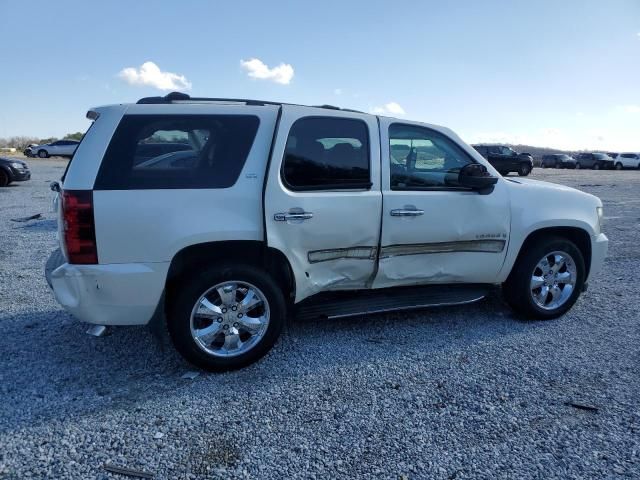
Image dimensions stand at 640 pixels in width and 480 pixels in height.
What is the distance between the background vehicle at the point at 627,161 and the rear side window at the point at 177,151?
50.4m

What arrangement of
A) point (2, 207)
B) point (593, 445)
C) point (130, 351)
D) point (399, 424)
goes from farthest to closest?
point (2, 207)
point (130, 351)
point (399, 424)
point (593, 445)

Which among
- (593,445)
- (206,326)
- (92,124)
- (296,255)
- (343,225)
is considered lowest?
(593,445)

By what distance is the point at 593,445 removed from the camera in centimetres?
256

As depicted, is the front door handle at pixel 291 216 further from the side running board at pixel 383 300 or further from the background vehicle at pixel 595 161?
the background vehicle at pixel 595 161

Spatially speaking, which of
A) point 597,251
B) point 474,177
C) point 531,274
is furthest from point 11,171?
point 597,251

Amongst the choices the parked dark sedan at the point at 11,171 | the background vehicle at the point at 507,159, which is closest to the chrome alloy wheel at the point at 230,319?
the parked dark sedan at the point at 11,171

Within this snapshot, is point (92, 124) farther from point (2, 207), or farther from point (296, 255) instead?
point (2, 207)

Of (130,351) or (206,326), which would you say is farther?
(130,351)

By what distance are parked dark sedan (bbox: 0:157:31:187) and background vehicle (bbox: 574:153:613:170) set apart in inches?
1776

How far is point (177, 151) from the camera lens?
10.9ft

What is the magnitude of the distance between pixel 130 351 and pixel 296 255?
1.57 meters

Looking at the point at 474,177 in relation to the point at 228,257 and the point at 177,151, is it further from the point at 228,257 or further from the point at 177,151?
the point at 177,151

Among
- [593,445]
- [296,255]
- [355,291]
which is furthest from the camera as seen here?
[355,291]

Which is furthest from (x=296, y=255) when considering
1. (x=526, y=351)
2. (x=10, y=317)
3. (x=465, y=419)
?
(x=10, y=317)
